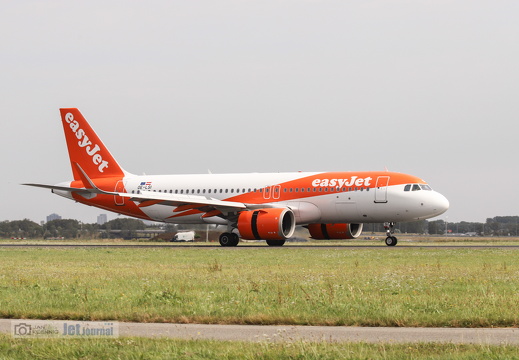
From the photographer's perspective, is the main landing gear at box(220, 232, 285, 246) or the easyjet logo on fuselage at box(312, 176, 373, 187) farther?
the main landing gear at box(220, 232, 285, 246)

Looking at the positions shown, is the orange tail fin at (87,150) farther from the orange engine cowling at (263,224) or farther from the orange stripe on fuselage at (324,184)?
the orange engine cowling at (263,224)

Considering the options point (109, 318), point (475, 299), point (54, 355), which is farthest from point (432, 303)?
point (54, 355)

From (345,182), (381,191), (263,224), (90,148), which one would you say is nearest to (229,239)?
(263,224)

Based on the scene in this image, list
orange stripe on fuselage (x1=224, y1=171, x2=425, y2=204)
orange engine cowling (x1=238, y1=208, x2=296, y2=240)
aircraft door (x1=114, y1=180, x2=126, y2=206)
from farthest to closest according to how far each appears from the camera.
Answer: aircraft door (x1=114, y1=180, x2=126, y2=206), orange stripe on fuselage (x1=224, y1=171, x2=425, y2=204), orange engine cowling (x1=238, y1=208, x2=296, y2=240)

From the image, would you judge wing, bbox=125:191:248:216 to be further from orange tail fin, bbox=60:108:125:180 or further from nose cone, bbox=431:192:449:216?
nose cone, bbox=431:192:449:216


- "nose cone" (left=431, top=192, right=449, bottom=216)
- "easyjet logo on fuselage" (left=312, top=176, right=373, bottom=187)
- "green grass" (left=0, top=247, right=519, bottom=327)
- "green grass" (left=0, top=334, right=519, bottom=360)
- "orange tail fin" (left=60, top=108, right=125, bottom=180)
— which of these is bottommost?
"green grass" (left=0, top=334, right=519, bottom=360)

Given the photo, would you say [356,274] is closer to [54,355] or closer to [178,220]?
[54,355]

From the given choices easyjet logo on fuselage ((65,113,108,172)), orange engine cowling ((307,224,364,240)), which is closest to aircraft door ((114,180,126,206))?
easyjet logo on fuselage ((65,113,108,172))

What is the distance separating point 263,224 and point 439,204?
981cm

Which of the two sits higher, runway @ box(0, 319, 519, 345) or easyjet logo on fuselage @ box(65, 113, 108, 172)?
easyjet logo on fuselage @ box(65, 113, 108, 172)

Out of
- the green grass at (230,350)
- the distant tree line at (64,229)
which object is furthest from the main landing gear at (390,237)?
the distant tree line at (64,229)

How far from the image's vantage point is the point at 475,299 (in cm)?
1633

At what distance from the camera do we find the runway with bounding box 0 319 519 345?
461 inches

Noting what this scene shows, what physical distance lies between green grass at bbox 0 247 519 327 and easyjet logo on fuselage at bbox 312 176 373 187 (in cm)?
1701
